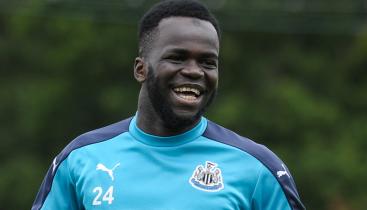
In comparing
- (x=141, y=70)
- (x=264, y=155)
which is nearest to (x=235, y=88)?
(x=141, y=70)

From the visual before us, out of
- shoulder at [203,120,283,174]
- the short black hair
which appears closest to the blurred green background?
the short black hair

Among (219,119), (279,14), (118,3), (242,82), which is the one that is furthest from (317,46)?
(118,3)

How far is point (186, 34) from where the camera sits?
19.4 ft

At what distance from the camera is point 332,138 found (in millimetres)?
28375

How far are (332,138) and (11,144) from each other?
24.4 ft

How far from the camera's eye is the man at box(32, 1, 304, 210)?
5.81 meters

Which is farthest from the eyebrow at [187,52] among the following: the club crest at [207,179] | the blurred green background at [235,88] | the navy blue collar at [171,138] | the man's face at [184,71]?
the blurred green background at [235,88]

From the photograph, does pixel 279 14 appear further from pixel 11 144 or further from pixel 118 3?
pixel 11 144

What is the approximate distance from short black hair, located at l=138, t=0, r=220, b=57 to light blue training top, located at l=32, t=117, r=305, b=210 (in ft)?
1.47

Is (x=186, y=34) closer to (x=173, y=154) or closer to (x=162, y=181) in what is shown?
(x=173, y=154)

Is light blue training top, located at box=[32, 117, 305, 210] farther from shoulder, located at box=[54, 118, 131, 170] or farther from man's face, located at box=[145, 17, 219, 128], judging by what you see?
man's face, located at box=[145, 17, 219, 128]

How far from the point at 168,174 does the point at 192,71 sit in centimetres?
49

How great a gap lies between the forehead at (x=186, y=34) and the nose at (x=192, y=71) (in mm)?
93

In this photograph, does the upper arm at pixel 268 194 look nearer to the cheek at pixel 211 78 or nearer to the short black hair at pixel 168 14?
the cheek at pixel 211 78
